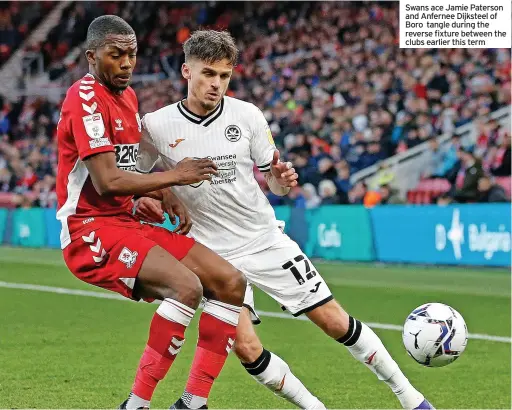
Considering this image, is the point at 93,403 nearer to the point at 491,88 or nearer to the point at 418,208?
the point at 418,208

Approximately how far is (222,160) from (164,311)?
1100 mm

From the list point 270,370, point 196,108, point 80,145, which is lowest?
point 270,370

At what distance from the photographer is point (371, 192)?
17672 mm

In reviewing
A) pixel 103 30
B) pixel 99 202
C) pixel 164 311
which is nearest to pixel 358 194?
pixel 99 202

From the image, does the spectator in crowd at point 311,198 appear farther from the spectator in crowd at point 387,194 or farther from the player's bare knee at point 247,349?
the player's bare knee at point 247,349

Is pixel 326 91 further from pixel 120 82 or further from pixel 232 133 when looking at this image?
pixel 120 82

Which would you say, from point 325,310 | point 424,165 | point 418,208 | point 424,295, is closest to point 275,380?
point 325,310

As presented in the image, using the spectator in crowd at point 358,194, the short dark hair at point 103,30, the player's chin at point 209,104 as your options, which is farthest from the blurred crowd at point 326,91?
the short dark hair at point 103,30

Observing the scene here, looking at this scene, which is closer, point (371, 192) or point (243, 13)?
point (371, 192)

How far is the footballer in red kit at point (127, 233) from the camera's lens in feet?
16.9

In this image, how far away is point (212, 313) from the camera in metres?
5.39

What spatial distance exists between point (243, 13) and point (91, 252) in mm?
24920

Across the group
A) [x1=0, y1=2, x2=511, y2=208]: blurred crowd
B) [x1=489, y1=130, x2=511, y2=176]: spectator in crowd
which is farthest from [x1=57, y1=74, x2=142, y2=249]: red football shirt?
[x1=489, y1=130, x2=511, y2=176]: spectator in crowd

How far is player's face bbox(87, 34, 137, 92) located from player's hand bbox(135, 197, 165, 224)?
2.47 ft
